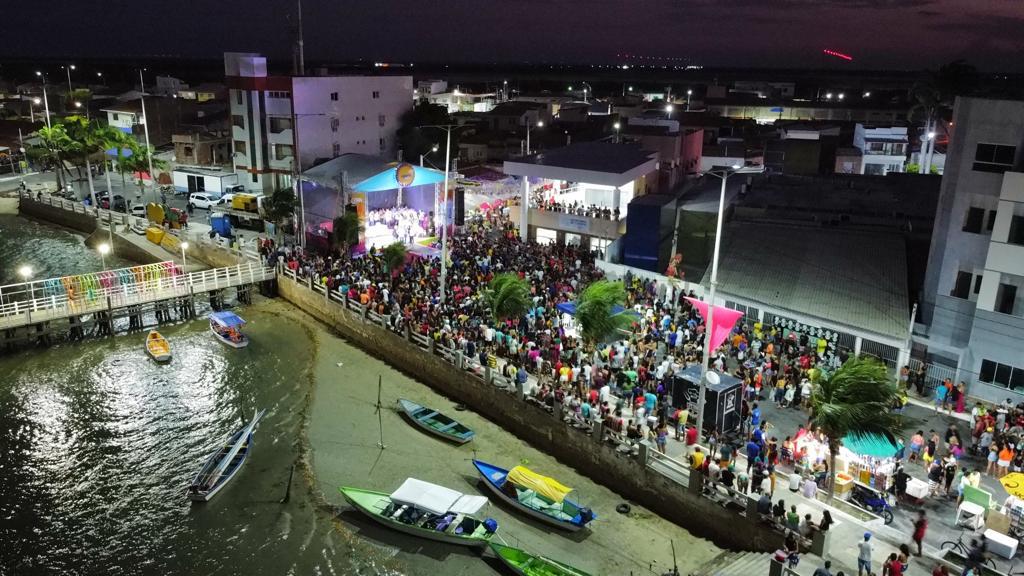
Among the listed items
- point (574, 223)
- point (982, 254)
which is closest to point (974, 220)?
point (982, 254)

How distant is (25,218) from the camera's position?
6581 cm

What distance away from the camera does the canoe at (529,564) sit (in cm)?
2011

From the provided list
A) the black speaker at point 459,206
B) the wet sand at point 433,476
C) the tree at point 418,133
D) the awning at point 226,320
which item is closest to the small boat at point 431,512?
the wet sand at point 433,476

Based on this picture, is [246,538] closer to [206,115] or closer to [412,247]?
[412,247]

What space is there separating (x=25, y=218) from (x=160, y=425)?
162 ft

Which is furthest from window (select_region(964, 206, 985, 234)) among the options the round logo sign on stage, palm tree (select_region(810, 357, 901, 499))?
the round logo sign on stage

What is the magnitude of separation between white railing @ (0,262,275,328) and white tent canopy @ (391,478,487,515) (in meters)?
25.2

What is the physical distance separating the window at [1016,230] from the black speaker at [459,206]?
115ft

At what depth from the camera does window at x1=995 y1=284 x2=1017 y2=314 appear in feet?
90.3

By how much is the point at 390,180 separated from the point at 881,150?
175 feet

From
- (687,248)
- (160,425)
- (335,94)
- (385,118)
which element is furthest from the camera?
(385,118)

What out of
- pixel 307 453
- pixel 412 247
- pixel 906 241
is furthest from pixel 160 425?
pixel 906 241

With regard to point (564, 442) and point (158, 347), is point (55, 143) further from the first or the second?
point (564, 442)

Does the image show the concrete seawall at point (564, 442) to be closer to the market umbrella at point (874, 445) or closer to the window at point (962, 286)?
the market umbrella at point (874, 445)
